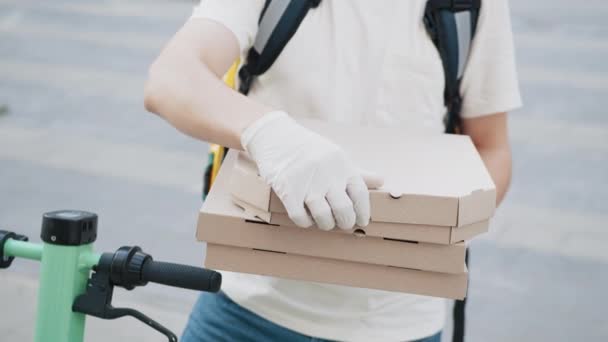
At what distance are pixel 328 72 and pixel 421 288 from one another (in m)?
0.53

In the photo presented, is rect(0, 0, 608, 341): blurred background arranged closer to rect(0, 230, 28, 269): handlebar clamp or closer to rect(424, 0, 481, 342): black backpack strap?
rect(424, 0, 481, 342): black backpack strap

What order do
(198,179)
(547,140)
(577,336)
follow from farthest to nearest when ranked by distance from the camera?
(547,140) < (198,179) < (577,336)

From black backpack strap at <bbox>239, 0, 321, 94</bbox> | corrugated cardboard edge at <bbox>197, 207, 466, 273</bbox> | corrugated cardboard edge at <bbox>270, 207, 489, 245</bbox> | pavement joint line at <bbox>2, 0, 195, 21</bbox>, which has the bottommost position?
pavement joint line at <bbox>2, 0, 195, 21</bbox>

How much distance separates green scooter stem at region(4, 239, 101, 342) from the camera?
4.44 feet

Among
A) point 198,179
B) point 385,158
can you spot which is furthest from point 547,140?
point 385,158

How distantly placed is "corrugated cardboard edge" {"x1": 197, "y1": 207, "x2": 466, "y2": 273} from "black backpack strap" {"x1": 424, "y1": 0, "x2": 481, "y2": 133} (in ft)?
1.81

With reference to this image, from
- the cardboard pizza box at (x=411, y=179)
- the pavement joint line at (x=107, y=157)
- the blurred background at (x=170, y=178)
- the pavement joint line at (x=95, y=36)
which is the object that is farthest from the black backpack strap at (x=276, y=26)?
the pavement joint line at (x=95, y=36)

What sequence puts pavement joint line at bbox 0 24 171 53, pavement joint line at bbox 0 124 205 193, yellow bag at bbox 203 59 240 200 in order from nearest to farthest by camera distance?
yellow bag at bbox 203 59 240 200, pavement joint line at bbox 0 124 205 193, pavement joint line at bbox 0 24 171 53

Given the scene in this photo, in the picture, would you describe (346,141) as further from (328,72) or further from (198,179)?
(198,179)

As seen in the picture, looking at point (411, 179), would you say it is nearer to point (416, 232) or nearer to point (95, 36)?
point (416, 232)

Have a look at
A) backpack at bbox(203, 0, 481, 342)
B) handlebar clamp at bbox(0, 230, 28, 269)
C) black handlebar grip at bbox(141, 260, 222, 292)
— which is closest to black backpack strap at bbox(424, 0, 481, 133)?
backpack at bbox(203, 0, 481, 342)

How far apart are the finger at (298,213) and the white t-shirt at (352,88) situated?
19.5 inches

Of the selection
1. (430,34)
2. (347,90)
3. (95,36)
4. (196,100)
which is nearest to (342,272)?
(196,100)

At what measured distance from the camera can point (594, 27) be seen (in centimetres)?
1113
